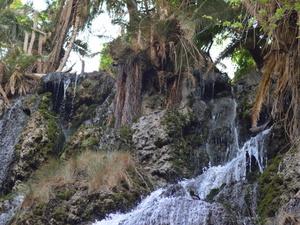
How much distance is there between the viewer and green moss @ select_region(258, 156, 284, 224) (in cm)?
844

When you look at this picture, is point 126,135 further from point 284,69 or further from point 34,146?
point 284,69

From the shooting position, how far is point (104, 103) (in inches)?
631

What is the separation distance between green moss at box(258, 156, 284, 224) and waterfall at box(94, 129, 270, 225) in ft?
2.23

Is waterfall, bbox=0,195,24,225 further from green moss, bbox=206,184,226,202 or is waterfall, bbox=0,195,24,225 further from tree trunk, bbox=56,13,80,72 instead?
tree trunk, bbox=56,13,80,72

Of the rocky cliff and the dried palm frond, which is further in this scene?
the dried palm frond

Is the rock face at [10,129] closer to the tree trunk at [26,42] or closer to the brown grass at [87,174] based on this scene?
the brown grass at [87,174]

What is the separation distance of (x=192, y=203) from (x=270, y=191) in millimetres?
1245

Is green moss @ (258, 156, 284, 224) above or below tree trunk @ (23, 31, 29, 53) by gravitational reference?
below

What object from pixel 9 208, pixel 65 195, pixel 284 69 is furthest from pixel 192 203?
pixel 9 208

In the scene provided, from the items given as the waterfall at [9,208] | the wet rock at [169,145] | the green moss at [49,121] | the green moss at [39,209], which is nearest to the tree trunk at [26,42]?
the green moss at [49,121]

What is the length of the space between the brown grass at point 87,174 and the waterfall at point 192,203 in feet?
2.38

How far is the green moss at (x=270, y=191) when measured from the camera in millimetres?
8438

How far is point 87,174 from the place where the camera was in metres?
10.8

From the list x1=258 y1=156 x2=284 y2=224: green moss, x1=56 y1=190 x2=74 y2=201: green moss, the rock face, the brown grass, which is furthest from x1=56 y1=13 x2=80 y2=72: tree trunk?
x1=258 y1=156 x2=284 y2=224: green moss
